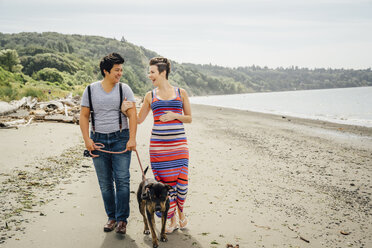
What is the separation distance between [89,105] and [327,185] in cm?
622

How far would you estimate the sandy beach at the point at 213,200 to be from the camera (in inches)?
A: 148

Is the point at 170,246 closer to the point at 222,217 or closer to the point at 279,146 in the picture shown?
the point at 222,217

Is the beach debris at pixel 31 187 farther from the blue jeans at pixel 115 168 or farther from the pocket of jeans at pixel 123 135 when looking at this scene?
the pocket of jeans at pixel 123 135

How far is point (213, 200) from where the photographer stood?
5.38m

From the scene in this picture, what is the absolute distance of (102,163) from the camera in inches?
140

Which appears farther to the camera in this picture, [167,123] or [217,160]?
[217,160]

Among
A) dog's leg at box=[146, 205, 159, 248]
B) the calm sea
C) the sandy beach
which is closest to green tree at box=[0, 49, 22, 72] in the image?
the calm sea

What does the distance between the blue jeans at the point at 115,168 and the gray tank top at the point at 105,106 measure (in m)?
0.11

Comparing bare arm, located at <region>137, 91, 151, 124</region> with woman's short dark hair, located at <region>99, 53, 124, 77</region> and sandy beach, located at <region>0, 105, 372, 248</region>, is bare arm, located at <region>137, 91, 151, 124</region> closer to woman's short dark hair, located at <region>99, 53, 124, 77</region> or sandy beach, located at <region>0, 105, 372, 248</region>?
woman's short dark hair, located at <region>99, 53, 124, 77</region>

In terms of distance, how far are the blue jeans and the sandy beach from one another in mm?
481

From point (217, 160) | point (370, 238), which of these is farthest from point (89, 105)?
point (217, 160)

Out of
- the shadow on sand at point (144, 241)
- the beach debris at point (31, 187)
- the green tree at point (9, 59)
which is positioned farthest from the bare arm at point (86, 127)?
the green tree at point (9, 59)

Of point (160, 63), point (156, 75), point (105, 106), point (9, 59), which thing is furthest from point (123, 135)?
point (9, 59)

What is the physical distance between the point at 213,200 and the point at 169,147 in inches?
92.4
